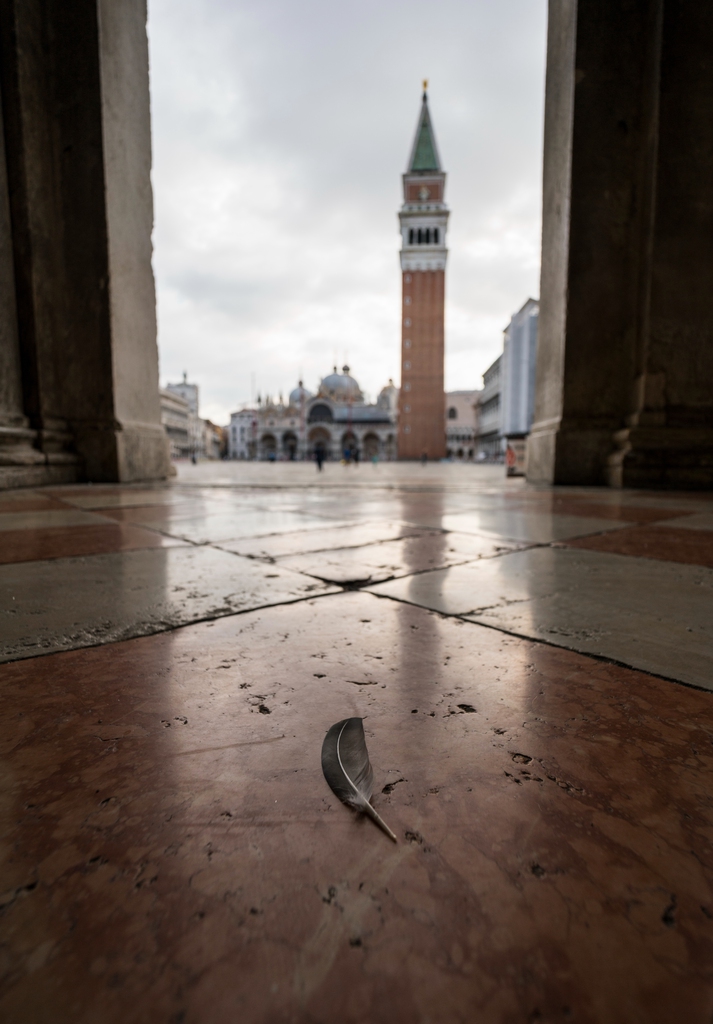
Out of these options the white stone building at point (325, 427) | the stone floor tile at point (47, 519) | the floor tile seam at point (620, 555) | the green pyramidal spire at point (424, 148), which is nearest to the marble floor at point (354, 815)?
the floor tile seam at point (620, 555)

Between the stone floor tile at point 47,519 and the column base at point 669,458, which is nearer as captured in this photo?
the stone floor tile at point 47,519

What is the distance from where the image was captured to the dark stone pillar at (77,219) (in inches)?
139

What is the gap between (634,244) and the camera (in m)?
3.57

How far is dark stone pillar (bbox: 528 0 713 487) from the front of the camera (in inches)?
130

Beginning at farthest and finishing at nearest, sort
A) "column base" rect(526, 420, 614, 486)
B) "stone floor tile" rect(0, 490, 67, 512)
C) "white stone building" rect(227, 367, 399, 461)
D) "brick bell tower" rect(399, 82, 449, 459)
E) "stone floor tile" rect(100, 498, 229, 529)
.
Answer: "white stone building" rect(227, 367, 399, 461) → "brick bell tower" rect(399, 82, 449, 459) → "column base" rect(526, 420, 614, 486) → "stone floor tile" rect(0, 490, 67, 512) → "stone floor tile" rect(100, 498, 229, 529)

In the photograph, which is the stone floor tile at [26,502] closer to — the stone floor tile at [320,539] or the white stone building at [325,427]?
the stone floor tile at [320,539]

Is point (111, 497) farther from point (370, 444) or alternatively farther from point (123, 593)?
point (370, 444)

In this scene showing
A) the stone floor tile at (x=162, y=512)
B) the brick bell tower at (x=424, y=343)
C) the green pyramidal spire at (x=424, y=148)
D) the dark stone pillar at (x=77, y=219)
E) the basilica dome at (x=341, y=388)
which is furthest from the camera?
the basilica dome at (x=341, y=388)

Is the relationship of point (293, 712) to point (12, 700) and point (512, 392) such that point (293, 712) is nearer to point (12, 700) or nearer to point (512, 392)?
point (12, 700)

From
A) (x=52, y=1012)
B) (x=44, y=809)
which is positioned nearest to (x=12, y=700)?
(x=44, y=809)

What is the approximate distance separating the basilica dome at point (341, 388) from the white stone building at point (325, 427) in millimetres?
117

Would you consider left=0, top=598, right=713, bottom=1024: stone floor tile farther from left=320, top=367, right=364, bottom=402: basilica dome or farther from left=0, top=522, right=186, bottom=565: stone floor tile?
left=320, top=367, right=364, bottom=402: basilica dome

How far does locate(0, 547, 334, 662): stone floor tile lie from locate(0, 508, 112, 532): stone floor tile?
0.67m

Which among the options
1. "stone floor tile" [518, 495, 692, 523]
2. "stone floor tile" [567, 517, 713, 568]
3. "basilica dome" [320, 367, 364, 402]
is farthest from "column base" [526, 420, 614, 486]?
"basilica dome" [320, 367, 364, 402]
